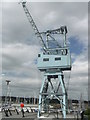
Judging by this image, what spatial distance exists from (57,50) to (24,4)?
13943 mm

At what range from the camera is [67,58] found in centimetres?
4969

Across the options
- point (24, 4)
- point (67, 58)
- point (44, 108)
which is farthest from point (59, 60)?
point (24, 4)

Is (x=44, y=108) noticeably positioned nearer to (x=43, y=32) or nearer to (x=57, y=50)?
(x=57, y=50)

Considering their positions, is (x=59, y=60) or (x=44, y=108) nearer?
(x=59, y=60)

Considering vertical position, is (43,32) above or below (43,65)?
above

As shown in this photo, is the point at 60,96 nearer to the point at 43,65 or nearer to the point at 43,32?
the point at 43,65

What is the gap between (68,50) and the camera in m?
52.0

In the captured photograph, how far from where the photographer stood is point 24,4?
55.8m

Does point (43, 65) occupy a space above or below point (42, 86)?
above

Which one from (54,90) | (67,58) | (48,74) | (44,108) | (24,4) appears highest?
(24,4)

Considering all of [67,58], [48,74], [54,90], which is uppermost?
[67,58]

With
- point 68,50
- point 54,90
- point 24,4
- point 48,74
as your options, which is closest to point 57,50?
point 68,50

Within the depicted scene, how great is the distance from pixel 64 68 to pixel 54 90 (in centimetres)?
622

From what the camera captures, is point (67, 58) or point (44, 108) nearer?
point (67, 58)
